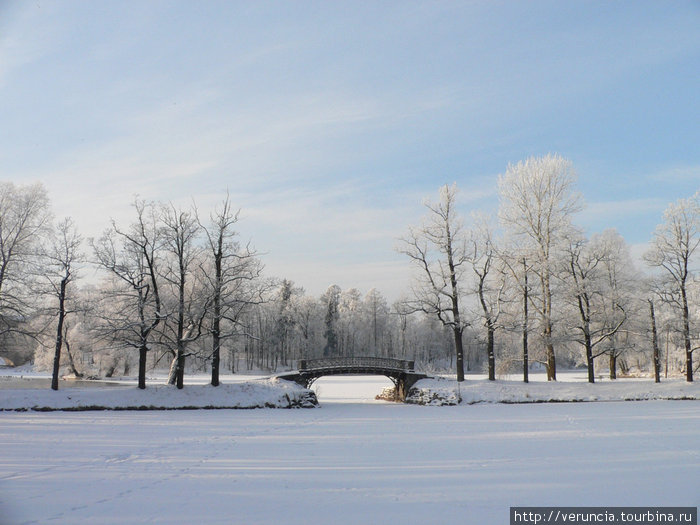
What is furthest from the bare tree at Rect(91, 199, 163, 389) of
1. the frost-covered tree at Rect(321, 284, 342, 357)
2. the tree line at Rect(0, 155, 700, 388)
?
the frost-covered tree at Rect(321, 284, 342, 357)

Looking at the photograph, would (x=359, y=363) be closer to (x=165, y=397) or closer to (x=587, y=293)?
(x=165, y=397)

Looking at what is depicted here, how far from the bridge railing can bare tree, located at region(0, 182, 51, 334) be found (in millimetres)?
18301

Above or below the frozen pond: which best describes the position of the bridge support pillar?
above

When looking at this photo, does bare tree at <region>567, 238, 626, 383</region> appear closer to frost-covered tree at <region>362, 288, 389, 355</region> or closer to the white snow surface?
the white snow surface

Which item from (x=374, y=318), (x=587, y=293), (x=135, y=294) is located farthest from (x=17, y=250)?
(x=374, y=318)

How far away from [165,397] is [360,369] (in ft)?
45.3

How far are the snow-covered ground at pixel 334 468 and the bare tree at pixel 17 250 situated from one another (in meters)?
8.97

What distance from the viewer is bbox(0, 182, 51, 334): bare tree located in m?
29.2

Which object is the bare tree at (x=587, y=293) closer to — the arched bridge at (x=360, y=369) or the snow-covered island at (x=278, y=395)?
the snow-covered island at (x=278, y=395)

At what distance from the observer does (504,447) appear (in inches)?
603

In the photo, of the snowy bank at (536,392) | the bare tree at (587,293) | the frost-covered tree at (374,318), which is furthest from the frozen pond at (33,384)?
the frost-covered tree at (374,318)

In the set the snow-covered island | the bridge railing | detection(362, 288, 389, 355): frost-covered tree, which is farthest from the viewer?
detection(362, 288, 389, 355): frost-covered tree

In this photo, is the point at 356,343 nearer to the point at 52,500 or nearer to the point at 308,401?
the point at 308,401

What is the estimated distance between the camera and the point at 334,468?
40.9ft
